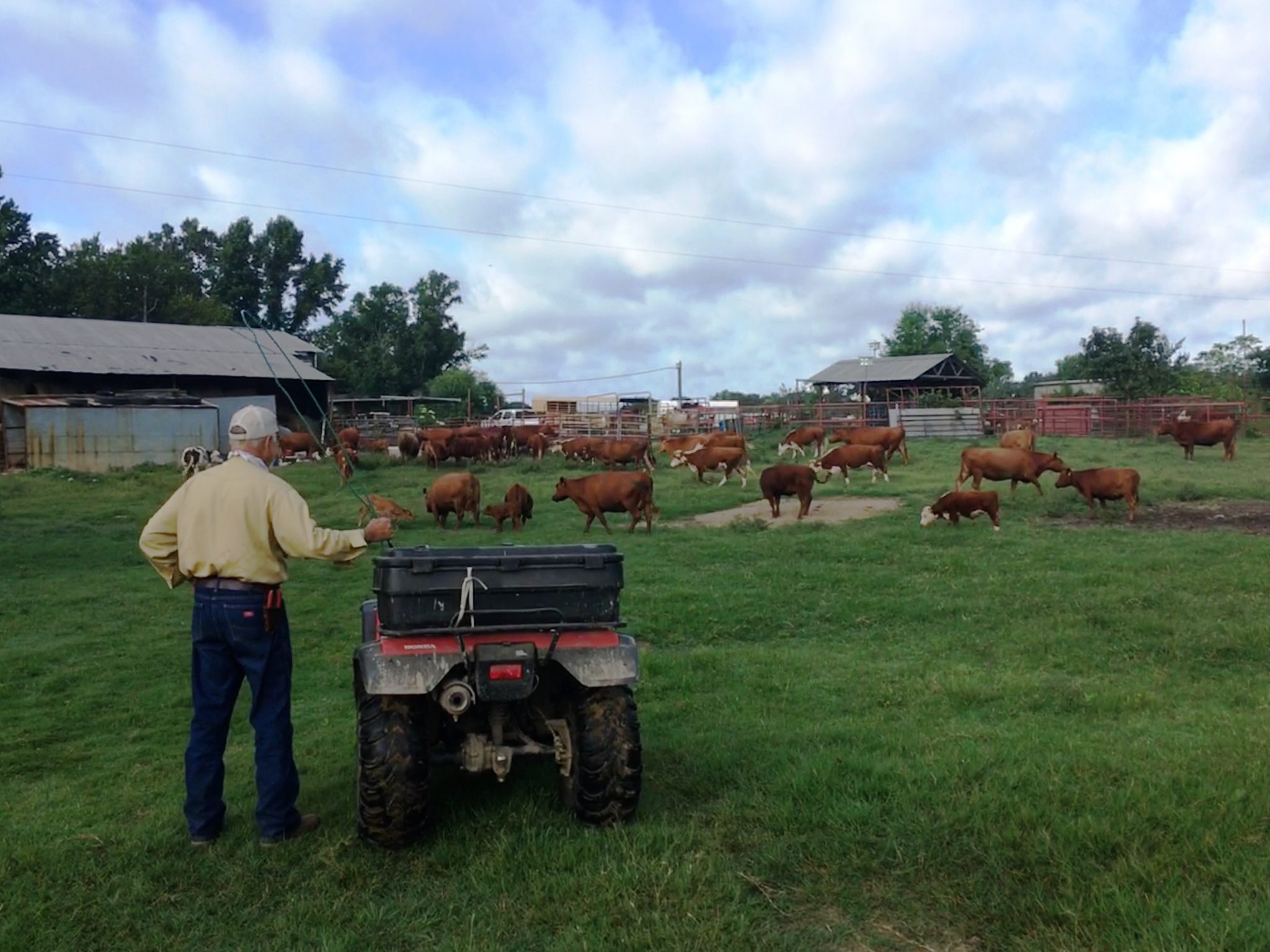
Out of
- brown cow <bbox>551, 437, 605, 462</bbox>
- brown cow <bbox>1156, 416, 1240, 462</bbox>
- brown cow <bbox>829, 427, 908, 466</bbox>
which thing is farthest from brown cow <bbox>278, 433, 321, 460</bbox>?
brown cow <bbox>1156, 416, 1240, 462</bbox>

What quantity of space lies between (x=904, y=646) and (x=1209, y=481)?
15.2 metres

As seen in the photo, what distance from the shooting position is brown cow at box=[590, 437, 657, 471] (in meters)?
28.7

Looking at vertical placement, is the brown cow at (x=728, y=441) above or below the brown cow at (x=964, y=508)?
above

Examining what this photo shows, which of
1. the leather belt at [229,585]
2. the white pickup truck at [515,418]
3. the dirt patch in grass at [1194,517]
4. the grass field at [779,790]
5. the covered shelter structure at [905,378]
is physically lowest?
the grass field at [779,790]

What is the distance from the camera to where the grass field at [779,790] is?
12.6 ft

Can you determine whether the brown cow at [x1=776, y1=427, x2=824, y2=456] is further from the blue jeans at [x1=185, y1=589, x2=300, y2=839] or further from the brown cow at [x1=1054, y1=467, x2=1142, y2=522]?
the blue jeans at [x1=185, y1=589, x2=300, y2=839]

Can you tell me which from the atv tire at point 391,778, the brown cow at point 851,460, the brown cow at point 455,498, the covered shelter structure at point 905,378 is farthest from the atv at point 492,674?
the covered shelter structure at point 905,378

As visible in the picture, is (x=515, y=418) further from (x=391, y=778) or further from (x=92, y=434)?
(x=391, y=778)

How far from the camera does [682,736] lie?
20.2ft

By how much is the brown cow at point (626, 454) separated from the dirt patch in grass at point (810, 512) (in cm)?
856

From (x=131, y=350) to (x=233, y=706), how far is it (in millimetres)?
40428

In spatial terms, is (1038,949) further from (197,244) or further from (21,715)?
(197,244)

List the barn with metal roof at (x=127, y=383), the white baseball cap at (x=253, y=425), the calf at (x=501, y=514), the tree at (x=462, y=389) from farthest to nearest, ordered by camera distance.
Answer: the tree at (x=462, y=389) → the barn with metal roof at (x=127, y=383) → the calf at (x=501, y=514) → the white baseball cap at (x=253, y=425)

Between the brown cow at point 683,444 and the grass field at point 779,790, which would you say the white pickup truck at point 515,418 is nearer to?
the brown cow at point 683,444
